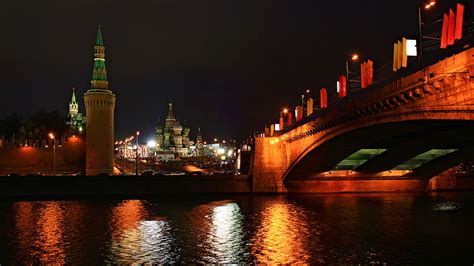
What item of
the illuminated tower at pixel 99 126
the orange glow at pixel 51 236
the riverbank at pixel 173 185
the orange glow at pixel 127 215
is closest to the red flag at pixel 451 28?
the orange glow at pixel 51 236

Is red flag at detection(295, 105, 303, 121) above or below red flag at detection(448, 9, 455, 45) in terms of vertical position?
below

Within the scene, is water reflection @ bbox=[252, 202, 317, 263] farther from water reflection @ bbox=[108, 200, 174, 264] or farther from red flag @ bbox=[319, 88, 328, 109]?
red flag @ bbox=[319, 88, 328, 109]

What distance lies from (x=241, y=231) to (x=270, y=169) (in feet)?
92.0

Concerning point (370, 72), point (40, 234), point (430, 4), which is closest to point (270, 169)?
point (370, 72)

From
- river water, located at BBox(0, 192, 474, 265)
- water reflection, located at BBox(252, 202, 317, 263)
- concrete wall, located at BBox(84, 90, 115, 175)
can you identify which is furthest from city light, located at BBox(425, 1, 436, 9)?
concrete wall, located at BBox(84, 90, 115, 175)

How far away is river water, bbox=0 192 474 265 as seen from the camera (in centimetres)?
2414

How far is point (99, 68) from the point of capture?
291 ft

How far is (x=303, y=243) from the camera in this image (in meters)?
27.2

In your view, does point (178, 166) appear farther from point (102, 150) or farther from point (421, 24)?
point (421, 24)

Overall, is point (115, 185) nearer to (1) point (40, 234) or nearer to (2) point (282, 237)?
(1) point (40, 234)

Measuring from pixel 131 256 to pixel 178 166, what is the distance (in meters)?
101

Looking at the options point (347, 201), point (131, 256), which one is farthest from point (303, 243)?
point (347, 201)

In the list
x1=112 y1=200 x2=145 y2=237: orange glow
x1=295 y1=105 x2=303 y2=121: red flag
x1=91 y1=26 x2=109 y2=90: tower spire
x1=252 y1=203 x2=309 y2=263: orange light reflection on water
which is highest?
x1=91 y1=26 x2=109 y2=90: tower spire

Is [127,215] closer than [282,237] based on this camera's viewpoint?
No
